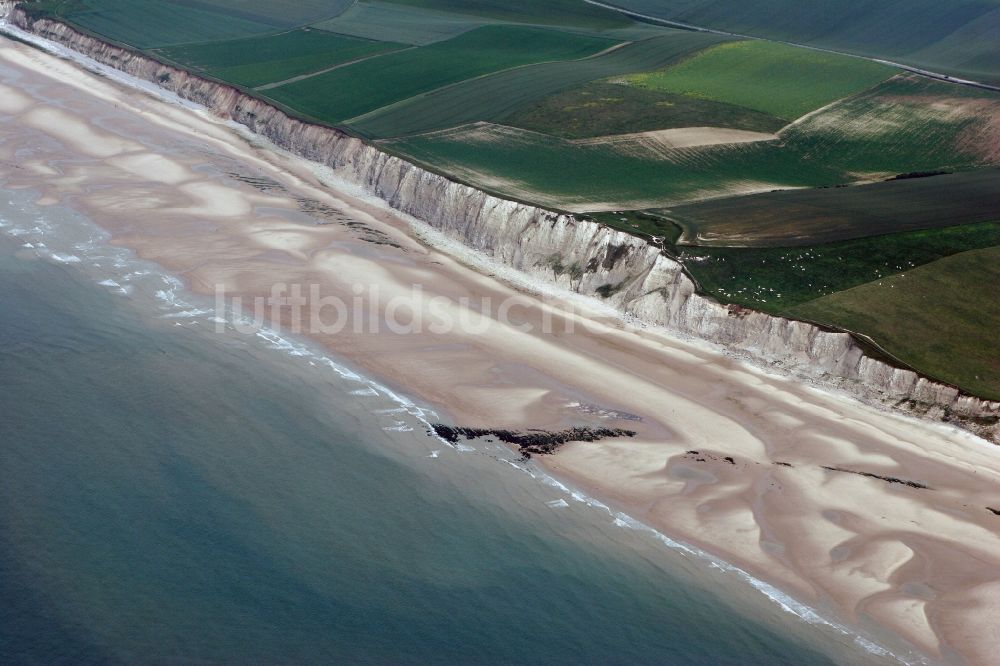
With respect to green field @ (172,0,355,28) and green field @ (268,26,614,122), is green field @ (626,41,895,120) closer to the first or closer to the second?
green field @ (268,26,614,122)

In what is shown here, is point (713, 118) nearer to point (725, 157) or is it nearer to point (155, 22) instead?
point (725, 157)

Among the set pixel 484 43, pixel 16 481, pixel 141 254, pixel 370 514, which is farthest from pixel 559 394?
pixel 484 43

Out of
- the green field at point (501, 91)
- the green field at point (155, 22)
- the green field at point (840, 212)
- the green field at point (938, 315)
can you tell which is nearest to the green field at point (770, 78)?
the green field at point (501, 91)

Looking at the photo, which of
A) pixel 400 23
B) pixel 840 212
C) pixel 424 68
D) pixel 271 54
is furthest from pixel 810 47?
pixel 271 54

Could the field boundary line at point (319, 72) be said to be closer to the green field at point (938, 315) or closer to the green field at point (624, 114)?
the green field at point (624, 114)

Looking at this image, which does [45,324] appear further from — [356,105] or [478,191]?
[356,105]

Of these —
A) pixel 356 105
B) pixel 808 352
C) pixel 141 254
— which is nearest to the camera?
pixel 808 352

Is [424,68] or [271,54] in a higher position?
[424,68]
